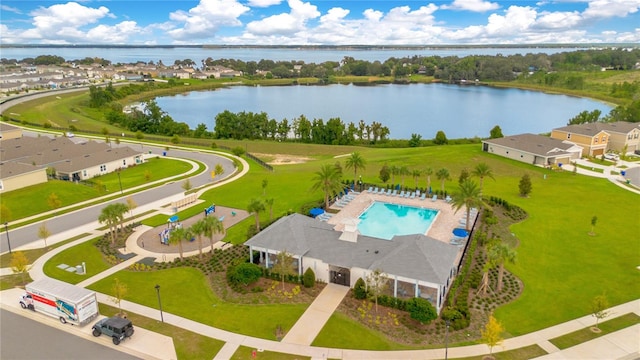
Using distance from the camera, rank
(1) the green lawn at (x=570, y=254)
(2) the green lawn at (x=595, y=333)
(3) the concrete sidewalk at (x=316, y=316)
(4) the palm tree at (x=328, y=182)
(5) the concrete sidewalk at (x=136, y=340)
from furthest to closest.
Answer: (4) the palm tree at (x=328, y=182) < (1) the green lawn at (x=570, y=254) < (3) the concrete sidewalk at (x=316, y=316) < (2) the green lawn at (x=595, y=333) < (5) the concrete sidewalk at (x=136, y=340)

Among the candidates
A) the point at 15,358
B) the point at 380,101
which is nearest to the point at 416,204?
the point at 15,358

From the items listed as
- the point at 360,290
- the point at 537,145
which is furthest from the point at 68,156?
the point at 537,145

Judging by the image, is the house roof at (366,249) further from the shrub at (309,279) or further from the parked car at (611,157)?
the parked car at (611,157)

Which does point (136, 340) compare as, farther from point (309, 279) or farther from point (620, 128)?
point (620, 128)

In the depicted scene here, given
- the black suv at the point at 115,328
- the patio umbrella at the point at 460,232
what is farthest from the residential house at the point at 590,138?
the black suv at the point at 115,328

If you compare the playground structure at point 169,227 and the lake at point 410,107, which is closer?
the playground structure at point 169,227
